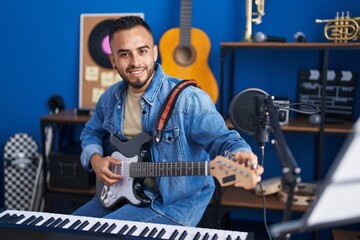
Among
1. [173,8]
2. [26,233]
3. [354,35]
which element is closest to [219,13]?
[173,8]

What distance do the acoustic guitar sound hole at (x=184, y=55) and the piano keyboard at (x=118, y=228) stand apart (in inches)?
61.0

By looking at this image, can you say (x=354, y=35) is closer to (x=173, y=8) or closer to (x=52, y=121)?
(x=173, y=8)

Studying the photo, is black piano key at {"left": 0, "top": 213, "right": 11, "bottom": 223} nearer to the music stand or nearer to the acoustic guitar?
the music stand

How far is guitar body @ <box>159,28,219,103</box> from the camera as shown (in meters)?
2.79

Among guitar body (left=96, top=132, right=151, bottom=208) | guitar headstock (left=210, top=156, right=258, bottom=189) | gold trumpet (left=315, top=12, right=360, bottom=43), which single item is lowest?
guitar body (left=96, top=132, right=151, bottom=208)

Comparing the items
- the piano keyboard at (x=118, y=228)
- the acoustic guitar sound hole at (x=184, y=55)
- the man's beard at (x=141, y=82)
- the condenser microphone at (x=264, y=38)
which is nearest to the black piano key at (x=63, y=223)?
the piano keyboard at (x=118, y=228)

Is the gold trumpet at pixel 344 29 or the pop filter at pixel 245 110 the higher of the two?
the gold trumpet at pixel 344 29

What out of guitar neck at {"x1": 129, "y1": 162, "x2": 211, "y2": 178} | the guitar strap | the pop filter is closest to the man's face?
the guitar strap

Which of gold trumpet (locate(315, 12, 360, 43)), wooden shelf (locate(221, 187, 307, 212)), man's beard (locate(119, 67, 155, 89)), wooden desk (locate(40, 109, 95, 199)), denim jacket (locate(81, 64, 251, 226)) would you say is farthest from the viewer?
wooden desk (locate(40, 109, 95, 199))

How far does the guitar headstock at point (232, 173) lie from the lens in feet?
4.00

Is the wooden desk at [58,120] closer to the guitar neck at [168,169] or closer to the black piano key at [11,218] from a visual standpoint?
the guitar neck at [168,169]

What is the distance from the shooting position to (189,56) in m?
2.82

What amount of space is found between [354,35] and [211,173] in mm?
1598

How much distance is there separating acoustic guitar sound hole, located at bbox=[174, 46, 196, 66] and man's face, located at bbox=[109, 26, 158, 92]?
1021 millimetres
